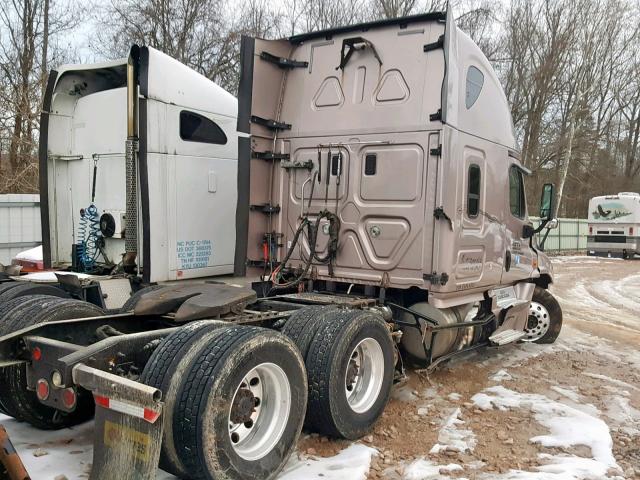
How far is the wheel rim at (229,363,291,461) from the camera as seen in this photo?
3.43 meters

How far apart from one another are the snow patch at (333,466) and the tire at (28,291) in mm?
2630

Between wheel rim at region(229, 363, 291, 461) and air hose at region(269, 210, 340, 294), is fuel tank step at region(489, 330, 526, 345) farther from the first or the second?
wheel rim at region(229, 363, 291, 461)

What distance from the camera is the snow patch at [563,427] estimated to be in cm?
403

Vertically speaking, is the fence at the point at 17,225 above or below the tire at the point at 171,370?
above

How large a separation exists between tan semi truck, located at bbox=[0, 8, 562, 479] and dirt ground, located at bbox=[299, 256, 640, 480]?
346 millimetres

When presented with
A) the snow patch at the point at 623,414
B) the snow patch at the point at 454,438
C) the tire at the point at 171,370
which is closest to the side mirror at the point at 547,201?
the snow patch at the point at 623,414

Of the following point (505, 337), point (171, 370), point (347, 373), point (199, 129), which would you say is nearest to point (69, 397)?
point (171, 370)

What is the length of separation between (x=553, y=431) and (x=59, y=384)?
377cm

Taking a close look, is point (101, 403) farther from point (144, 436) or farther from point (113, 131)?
point (113, 131)

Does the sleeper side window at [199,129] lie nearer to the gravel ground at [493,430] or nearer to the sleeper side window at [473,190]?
the sleeper side window at [473,190]

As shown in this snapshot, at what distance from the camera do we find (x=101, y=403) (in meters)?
2.95

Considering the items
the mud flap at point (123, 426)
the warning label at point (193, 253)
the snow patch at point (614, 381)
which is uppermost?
the warning label at point (193, 253)

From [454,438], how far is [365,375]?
846 millimetres

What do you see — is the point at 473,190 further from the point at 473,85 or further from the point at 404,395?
the point at 404,395
